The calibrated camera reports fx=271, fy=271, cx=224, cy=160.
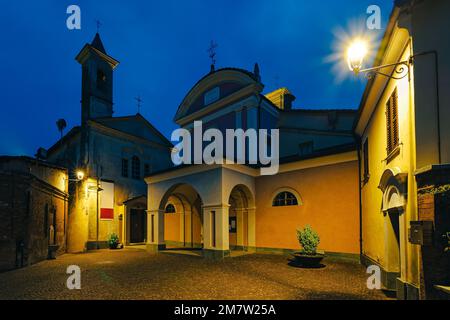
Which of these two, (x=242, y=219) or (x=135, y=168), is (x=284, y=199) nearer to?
(x=242, y=219)

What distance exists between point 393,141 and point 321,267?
5.75 metres

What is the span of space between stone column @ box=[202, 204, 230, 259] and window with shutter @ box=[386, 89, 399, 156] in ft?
23.8

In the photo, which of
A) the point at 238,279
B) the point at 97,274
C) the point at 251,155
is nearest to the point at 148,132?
the point at 251,155

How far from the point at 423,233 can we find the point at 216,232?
29.0 feet

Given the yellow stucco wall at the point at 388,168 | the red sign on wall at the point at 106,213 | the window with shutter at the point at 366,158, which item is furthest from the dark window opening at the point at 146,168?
the window with shutter at the point at 366,158

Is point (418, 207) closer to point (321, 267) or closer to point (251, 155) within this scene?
point (321, 267)

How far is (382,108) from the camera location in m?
7.71

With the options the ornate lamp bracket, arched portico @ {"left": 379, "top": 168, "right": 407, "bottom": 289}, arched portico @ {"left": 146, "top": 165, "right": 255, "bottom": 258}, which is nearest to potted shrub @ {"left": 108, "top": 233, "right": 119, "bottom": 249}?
arched portico @ {"left": 146, "top": 165, "right": 255, "bottom": 258}

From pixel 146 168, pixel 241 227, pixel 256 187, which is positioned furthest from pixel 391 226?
pixel 146 168

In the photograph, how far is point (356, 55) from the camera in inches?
212

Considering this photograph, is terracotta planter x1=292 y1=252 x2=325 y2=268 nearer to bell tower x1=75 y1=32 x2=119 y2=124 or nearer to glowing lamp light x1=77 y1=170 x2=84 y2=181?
glowing lamp light x1=77 y1=170 x2=84 y2=181

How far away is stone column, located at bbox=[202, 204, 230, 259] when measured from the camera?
1227 centimetres

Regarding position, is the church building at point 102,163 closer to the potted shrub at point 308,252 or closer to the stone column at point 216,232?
the stone column at point 216,232

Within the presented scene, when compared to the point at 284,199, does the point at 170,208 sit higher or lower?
lower
